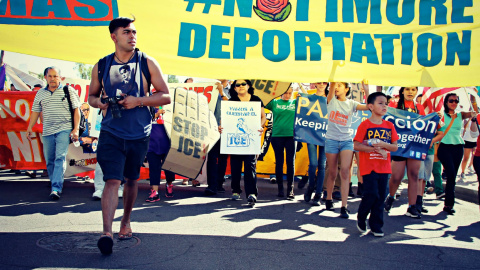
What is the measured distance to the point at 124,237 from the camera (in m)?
4.73

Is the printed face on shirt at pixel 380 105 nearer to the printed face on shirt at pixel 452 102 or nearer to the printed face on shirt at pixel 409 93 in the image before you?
the printed face on shirt at pixel 409 93

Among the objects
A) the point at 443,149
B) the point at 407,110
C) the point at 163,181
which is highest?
the point at 407,110

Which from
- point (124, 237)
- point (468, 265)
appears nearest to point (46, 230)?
point (124, 237)

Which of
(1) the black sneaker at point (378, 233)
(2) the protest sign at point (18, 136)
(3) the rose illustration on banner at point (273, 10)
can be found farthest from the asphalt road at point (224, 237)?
(3) the rose illustration on banner at point (273, 10)

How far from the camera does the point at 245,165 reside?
778 centimetres

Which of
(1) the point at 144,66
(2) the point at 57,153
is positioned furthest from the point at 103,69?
(2) the point at 57,153

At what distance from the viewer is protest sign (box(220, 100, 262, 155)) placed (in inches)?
318

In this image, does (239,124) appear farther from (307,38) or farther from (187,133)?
(307,38)

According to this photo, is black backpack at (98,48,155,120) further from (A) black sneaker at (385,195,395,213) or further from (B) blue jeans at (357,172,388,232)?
(A) black sneaker at (385,195,395,213)

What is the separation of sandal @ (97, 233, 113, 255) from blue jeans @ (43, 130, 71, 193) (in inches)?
148

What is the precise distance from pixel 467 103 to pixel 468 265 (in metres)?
6.94

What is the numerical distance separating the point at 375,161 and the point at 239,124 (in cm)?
293

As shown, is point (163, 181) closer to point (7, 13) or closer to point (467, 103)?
point (7, 13)

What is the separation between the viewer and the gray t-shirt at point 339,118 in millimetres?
7113
